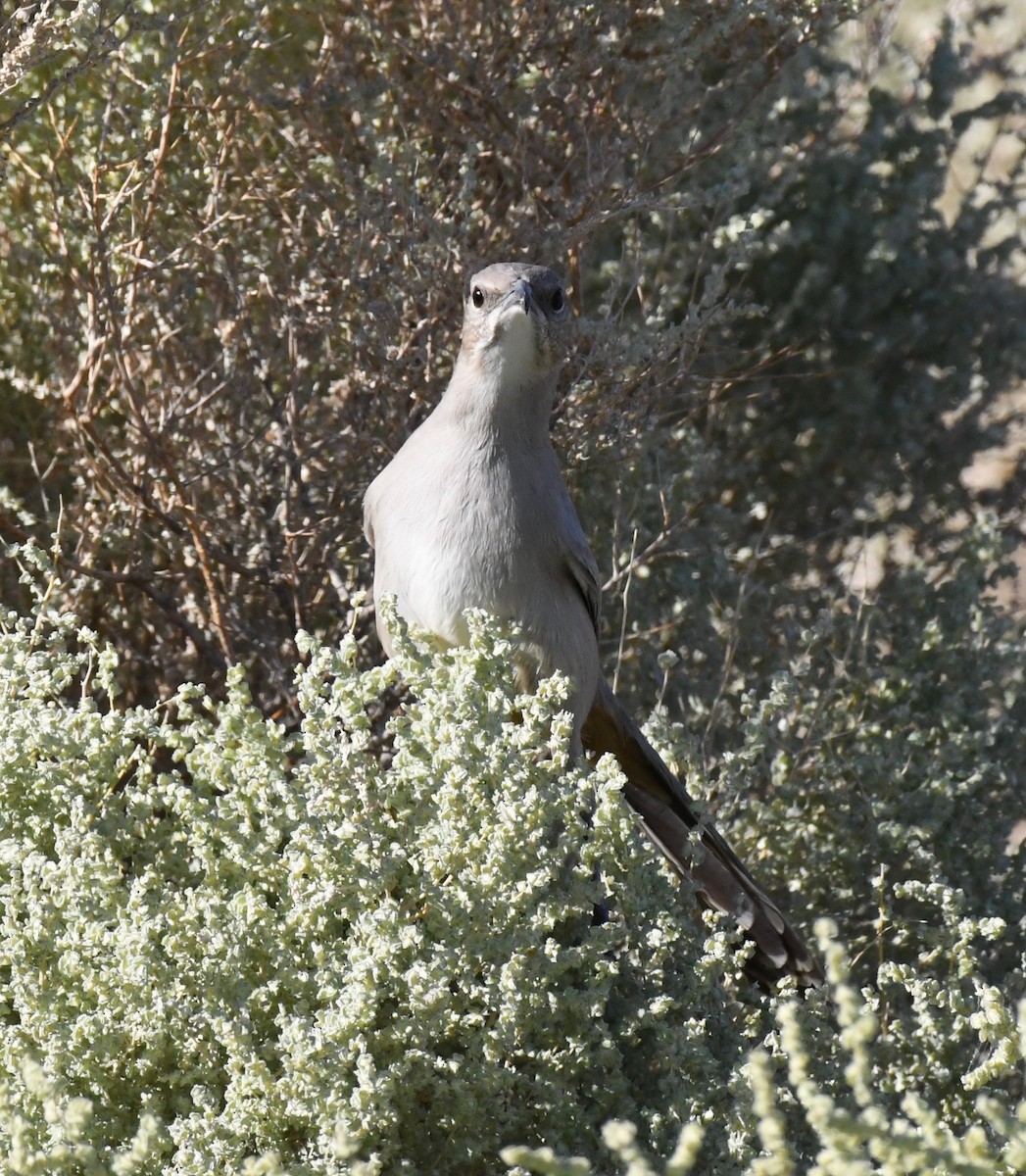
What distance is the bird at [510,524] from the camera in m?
3.30

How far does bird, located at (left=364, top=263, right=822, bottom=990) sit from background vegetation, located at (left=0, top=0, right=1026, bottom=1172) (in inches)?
8.2

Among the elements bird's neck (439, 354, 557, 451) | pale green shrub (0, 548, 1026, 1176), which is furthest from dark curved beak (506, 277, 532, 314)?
pale green shrub (0, 548, 1026, 1176)

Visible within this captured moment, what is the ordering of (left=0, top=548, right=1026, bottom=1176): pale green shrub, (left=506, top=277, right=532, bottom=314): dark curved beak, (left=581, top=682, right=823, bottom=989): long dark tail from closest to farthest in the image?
(left=0, top=548, right=1026, bottom=1176): pale green shrub < (left=506, top=277, right=532, bottom=314): dark curved beak < (left=581, top=682, right=823, bottom=989): long dark tail

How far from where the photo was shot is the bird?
10.8ft

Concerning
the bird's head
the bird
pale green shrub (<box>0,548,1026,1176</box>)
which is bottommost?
pale green shrub (<box>0,548,1026,1176</box>)

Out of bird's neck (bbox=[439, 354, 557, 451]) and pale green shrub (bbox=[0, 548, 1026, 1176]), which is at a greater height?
bird's neck (bbox=[439, 354, 557, 451])

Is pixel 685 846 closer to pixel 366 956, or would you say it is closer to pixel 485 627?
pixel 485 627

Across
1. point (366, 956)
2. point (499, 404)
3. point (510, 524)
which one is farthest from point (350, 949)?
point (499, 404)

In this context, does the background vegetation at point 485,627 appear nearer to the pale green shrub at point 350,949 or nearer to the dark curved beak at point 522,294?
the pale green shrub at point 350,949

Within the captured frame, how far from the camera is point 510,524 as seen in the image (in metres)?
3.33

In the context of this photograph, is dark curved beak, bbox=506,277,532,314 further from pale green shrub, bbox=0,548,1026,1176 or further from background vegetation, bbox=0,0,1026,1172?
pale green shrub, bbox=0,548,1026,1176

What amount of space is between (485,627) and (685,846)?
29.2 inches

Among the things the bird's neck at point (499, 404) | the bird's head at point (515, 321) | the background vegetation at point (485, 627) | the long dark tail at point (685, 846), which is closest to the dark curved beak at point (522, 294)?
the bird's head at point (515, 321)

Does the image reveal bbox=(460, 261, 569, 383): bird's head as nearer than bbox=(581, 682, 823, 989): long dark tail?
Yes
